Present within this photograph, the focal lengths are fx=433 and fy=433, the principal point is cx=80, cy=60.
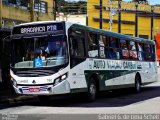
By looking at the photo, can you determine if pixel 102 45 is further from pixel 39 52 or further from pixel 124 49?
pixel 39 52

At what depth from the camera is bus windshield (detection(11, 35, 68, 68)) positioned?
15.4m

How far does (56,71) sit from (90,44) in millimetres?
2846

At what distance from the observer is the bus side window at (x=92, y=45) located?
686 inches

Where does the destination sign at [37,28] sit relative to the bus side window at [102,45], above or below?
above

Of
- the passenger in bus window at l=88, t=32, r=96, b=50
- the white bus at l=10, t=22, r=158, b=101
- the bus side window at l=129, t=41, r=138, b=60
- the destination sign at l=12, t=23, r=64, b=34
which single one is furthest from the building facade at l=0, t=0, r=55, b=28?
the destination sign at l=12, t=23, r=64, b=34

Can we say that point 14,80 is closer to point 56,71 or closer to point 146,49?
point 56,71

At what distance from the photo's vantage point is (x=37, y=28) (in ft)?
52.5

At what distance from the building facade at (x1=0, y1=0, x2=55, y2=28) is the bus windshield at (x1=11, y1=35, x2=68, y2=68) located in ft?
48.1

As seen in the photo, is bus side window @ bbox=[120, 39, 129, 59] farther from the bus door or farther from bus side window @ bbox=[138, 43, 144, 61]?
the bus door

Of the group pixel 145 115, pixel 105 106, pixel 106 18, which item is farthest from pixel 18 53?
pixel 106 18

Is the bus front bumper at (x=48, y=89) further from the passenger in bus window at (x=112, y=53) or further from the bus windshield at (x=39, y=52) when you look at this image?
the passenger in bus window at (x=112, y=53)

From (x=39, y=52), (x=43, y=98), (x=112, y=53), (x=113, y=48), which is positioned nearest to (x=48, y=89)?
(x=39, y=52)

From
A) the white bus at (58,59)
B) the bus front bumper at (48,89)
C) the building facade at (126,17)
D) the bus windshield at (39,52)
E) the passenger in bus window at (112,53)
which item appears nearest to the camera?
the bus front bumper at (48,89)

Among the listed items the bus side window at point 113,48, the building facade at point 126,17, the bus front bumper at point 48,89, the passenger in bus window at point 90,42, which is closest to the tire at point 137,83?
the bus side window at point 113,48
